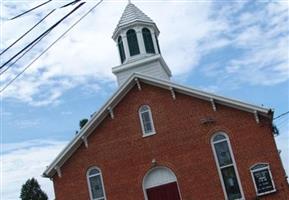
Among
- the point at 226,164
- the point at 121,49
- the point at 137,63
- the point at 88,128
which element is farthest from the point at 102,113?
the point at 226,164

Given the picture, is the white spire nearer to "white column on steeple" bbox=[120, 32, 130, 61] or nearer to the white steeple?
the white steeple

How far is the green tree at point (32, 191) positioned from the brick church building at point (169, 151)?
776 inches

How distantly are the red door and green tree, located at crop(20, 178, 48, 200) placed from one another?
72.5ft

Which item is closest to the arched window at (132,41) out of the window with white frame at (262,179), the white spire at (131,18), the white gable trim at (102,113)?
the white spire at (131,18)

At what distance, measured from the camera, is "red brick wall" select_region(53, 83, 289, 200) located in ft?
74.1

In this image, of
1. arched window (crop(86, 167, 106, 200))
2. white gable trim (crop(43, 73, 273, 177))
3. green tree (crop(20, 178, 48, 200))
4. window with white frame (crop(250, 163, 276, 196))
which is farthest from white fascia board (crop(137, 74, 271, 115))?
green tree (crop(20, 178, 48, 200))

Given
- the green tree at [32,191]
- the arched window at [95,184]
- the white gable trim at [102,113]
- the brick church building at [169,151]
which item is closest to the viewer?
the brick church building at [169,151]

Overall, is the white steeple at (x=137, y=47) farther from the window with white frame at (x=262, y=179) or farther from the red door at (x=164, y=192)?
the window with white frame at (x=262, y=179)

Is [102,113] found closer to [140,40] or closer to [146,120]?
[146,120]

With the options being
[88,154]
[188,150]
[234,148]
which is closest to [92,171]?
[88,154]

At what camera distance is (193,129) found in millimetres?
23656

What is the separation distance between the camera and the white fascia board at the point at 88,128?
24703 millimetres

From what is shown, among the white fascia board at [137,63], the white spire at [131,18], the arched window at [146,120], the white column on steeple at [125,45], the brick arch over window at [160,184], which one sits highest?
the white spire at [131,18]

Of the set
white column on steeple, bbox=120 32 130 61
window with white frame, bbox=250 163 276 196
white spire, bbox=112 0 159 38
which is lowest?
window with white frame, bbox=250 163 276 196
